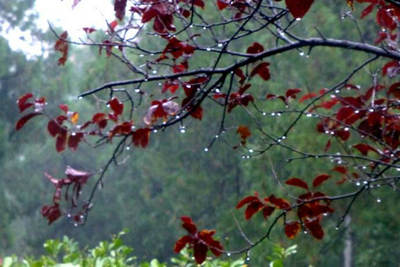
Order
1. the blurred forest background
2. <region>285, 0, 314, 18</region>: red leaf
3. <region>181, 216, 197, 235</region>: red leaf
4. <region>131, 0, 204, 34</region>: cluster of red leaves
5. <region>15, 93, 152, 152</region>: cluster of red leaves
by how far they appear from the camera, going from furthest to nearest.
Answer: the blurred forest background, <region>181, 216, 197, 235</region>: red leaf, <region>15, 93, 152, 152</region>: cluster of red leaves, <region>131, 0, 204, 34</region>: cluster of red leaves, <region>285, 0, 314, 18</region>: red leaf

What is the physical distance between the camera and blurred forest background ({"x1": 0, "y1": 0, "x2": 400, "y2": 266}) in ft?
25.1

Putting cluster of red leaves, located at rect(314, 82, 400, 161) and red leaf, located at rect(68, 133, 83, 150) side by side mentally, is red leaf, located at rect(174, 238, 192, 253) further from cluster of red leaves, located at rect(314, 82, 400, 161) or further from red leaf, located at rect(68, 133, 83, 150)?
cluster of red leaves, located at rect(314, 82, 400, 161)

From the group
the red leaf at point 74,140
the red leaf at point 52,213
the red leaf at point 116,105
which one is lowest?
the red leaf at point 52,213

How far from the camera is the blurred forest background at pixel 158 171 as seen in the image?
7.64 m

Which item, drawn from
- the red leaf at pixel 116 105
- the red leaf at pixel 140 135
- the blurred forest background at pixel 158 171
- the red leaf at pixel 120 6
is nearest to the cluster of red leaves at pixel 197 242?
the red leaf at pixel 140 135

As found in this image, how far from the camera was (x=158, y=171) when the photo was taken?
12086 mm

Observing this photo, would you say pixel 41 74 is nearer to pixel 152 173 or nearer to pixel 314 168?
pixel 152 173

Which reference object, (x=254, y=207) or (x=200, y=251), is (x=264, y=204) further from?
(x=200, y=251)

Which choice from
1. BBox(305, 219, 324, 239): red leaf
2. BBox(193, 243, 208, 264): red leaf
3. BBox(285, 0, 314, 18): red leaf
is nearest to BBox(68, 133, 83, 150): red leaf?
BBox(193, 243, 208, 264): red leaf

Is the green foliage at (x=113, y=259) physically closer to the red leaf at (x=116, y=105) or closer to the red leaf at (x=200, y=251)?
the red leaf at (x=200, y=251)

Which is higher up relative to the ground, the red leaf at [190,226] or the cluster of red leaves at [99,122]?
the cluster of red leaves at [99,122]

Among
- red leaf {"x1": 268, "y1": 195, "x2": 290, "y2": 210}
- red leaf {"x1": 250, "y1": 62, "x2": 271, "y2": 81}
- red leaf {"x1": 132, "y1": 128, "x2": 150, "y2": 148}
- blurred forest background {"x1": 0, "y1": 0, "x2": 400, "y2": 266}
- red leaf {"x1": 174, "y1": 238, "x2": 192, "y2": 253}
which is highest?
blurred forest background {"x1": 0, "y1": 0, "x2": 400, "y2": 266}

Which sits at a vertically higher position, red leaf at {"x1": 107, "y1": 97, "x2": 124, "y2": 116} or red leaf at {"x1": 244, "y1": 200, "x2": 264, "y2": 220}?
red leaf at {"x1": 107, "y1": 97, "x2": 124, "y2": 116}

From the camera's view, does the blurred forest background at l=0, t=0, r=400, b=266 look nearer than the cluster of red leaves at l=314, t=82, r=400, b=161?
No
